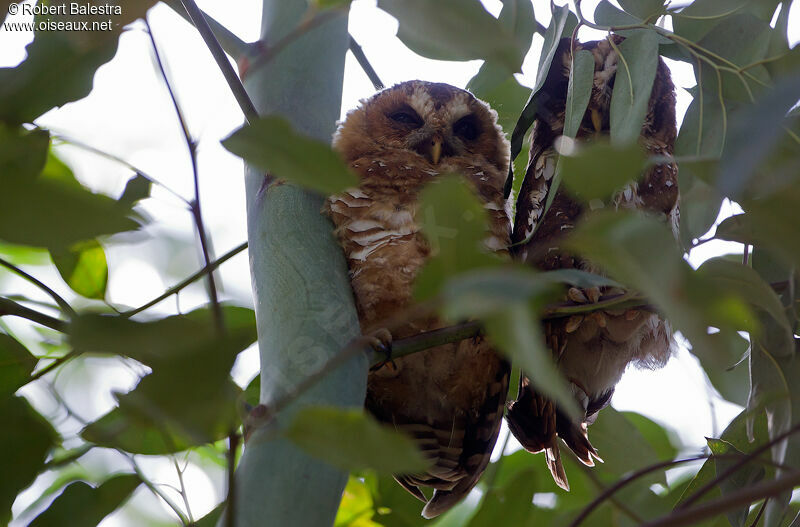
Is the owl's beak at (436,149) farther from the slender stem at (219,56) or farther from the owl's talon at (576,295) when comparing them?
the slender stem at (219,56)

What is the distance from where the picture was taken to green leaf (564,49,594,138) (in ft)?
3.31

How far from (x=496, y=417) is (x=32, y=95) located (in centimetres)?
118

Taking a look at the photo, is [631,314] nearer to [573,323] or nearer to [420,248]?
[573,323]

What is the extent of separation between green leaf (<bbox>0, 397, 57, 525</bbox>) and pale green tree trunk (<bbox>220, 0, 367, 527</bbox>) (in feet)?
0.53

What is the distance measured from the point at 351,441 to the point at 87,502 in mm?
418

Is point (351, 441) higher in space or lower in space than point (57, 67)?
lower

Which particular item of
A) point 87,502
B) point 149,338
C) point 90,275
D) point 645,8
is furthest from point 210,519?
point 645,8

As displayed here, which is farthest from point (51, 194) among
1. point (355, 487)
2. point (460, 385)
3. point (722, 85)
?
point (460, 385)

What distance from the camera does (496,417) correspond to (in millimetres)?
1673

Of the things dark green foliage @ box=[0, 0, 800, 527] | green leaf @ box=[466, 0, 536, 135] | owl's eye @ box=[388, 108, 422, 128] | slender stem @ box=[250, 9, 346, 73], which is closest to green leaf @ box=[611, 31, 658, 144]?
dark green foliage @ box=[0, 0, 800, 527]

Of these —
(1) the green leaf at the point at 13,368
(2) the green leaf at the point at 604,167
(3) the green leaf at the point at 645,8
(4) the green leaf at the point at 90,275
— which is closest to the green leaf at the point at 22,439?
(1) the green leaf at the point at 13,368

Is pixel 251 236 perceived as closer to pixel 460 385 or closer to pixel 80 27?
pixel 80 27

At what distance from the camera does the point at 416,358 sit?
1653 mm

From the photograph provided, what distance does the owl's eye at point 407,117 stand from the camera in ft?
6.32
